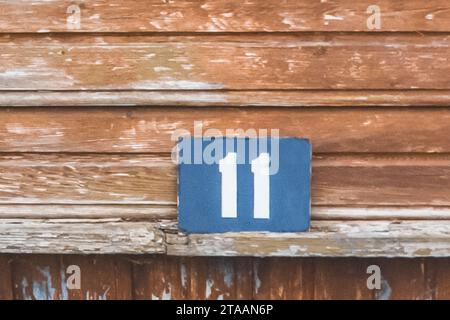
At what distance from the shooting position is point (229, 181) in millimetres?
1294

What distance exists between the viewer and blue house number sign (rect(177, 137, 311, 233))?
1289mm

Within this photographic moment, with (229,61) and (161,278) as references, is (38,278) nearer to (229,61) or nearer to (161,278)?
(161,278)

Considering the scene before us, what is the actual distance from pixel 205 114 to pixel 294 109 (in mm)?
208

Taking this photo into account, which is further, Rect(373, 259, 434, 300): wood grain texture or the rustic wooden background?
Rect(373, 259, 434, 300): wood grain texture

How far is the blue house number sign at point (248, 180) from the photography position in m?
1.29

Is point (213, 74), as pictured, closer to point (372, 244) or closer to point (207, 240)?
point (207, 240)

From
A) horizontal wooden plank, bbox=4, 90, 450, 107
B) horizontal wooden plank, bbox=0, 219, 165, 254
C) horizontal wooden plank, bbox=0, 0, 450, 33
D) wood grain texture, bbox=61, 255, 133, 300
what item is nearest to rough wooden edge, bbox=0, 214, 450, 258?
horizontal wooden plank, bbox=0, 219, 165, 254

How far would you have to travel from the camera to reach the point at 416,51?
126cm

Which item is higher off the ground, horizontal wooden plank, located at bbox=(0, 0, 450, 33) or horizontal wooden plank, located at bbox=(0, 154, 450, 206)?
horizontal wooden plank, located at bbox=(0, 0, 450, 33)

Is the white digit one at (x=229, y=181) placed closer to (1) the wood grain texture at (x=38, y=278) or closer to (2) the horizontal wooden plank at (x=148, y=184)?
(2) the horizontal wooden plank at (x=148, y=184)

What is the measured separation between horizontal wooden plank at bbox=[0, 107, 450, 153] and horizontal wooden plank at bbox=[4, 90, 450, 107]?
2 centimetres

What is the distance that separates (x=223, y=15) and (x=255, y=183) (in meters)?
0.39

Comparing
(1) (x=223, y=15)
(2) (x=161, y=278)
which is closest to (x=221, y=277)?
(2) (x=161, y=278)

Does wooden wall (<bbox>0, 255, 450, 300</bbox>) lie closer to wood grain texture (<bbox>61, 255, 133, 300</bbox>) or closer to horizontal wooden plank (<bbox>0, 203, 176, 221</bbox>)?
wood grain texture (<bbox>61, 255, 133, 300</bbox>)
